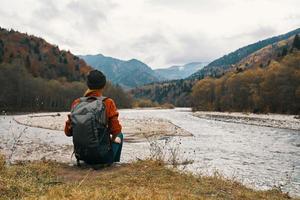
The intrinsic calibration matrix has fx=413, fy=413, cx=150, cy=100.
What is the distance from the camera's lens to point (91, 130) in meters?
9.62

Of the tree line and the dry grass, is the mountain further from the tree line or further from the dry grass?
the dry grass

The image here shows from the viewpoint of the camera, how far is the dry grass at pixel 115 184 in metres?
6.70

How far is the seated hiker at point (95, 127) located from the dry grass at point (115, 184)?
1.37ft

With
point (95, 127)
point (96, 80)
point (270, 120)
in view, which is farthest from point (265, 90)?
point (95, 127)

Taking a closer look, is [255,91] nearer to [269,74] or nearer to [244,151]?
[269,74]

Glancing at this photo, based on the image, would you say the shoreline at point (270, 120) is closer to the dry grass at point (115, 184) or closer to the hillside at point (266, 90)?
the hillside at point (266, 90)

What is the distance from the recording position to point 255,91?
101500 mm

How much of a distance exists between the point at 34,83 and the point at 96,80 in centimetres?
11444

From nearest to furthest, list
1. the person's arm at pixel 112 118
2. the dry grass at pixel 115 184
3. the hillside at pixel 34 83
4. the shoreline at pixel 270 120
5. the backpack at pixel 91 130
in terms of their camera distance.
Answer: the dry grass at pixel 115 184
the backpack at pixel 91 130
the person's arm at pixel 112 118
the shoreline at pixel 270 120
the hillside at pixel 34 83

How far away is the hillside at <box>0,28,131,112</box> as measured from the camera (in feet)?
371

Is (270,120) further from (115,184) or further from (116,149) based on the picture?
(115,184)

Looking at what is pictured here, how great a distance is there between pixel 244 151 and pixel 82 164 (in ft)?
52.9

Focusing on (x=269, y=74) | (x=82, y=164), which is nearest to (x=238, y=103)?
(x=269, y=74)

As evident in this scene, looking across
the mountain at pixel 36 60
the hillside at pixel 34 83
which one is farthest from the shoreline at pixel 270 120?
the mountain at pixel 36 60
